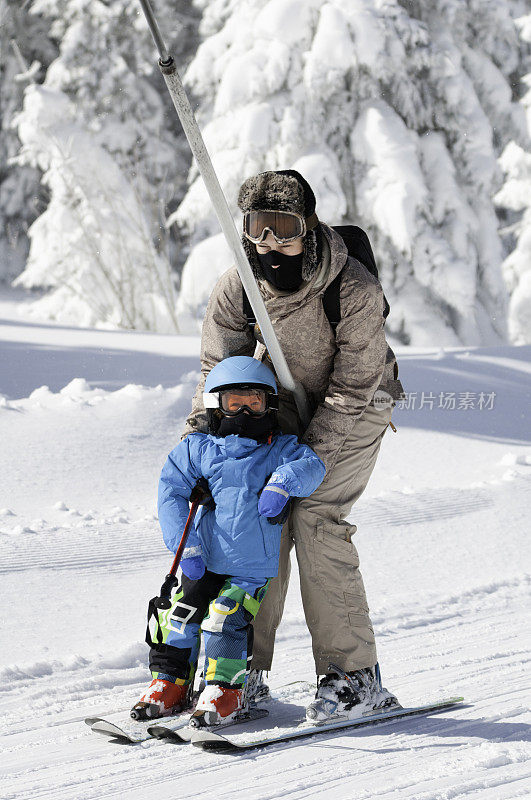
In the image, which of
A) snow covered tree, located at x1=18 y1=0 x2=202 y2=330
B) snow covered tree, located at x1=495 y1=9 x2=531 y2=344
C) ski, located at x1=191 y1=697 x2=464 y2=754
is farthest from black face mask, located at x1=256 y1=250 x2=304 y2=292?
snow covered tree, located at x1=18 y1=0 x2=202 y2=330

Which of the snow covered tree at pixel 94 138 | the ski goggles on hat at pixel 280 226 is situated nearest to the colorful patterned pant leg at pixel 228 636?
the ski goggles on hat at pixel 280 226

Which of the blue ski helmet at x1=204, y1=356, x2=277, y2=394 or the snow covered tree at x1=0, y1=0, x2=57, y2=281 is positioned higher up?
the snow covered tree at x1=0, y1=0, x2=57, y2=281

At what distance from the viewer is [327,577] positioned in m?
2.95

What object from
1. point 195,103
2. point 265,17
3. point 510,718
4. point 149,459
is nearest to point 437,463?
point 149,459

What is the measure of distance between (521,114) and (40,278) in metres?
10.2

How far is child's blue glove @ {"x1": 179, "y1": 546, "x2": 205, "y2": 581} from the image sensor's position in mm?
2750

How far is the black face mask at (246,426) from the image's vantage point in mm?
2854

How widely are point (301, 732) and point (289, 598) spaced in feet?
5.72

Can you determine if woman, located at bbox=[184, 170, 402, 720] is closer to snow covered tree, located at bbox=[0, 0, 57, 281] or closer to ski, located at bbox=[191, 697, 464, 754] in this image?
ski, located at bbox=[191, 697, 464, 754]

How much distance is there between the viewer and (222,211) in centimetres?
255

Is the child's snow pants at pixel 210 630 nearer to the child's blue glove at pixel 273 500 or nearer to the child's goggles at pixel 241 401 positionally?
the child's blue glove at pixel 273 500

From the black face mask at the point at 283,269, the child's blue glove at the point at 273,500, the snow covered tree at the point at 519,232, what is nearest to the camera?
the child's blue glove at the point at 273,500

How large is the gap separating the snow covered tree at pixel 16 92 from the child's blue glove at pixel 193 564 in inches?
804

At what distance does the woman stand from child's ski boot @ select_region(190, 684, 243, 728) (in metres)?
0.30
